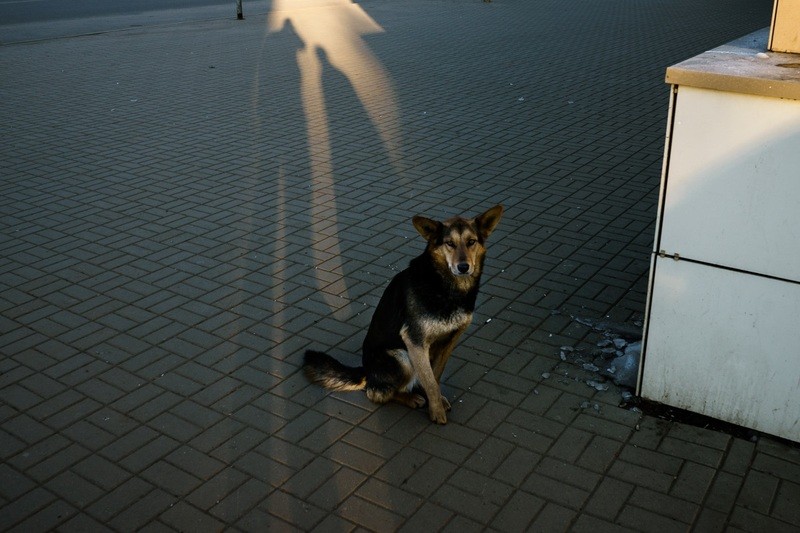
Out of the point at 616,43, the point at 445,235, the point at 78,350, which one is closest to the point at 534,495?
the point at 445,235

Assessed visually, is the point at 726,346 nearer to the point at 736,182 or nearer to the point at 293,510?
the point at 736,182

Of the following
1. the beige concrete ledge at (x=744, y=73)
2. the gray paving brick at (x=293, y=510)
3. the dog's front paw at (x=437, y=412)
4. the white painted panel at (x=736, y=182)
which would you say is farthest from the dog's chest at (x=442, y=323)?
the beige concrete ledge at (x=744, y=73)

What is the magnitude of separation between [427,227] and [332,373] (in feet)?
3.99

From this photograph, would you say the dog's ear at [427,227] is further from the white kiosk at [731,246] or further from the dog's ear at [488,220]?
the white kiosk at [731,246]

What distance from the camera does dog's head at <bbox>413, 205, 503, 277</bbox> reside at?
14.6 feet

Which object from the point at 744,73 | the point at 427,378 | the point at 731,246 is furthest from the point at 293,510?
the point at 744,73

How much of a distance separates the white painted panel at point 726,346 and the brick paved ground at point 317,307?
18 cm

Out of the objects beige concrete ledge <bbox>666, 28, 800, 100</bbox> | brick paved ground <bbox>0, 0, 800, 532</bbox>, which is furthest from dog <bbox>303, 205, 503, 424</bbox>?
beige concrete ledge <bbox>666, 28, 800, 100</bbox>

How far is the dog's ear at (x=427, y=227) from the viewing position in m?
4.49

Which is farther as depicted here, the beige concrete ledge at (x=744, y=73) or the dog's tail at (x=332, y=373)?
the dog's tail at (x=332, y=373)

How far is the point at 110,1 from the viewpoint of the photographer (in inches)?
1033

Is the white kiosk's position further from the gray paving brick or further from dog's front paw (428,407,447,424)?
the gray paving brick

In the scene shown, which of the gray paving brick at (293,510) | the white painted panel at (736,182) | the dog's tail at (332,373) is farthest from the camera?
the dog's tail at (332,373)

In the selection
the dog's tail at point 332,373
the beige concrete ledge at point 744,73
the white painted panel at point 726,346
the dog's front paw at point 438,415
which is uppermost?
the beige concrete ledge at point 744,73
